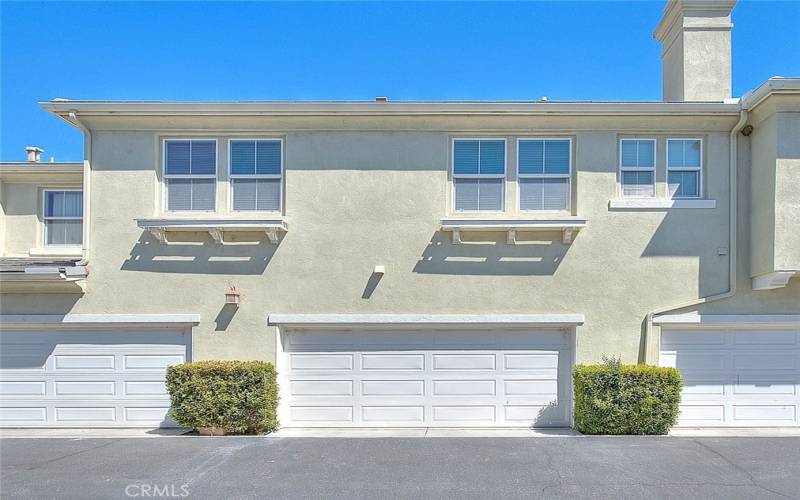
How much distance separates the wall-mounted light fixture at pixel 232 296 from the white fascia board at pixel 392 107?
10.0 ft

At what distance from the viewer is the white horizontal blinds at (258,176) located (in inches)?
407

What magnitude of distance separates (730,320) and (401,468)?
6294 millimetres

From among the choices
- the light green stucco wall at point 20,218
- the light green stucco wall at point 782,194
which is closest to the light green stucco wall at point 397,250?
the light green stucco wall at point 782,194

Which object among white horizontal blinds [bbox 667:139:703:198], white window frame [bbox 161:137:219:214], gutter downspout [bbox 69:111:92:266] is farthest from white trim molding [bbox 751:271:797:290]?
gutter downspout [bbox 69:111:92:266]

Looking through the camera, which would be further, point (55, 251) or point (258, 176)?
point (55, 251)

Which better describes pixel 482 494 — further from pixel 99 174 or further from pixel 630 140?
pixel 99 174

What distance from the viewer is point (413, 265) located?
10.1m

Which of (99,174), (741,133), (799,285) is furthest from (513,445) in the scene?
(99,174)

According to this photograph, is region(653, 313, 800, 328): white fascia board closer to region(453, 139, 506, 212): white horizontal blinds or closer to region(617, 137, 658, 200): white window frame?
region(617, 137, 658, 200): white window frame

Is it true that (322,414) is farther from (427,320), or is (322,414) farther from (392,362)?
(427,320)

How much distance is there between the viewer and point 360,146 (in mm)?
10273

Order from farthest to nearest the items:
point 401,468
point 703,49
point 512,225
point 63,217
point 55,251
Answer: point 63,217 < point 55,251 < point 703,49 < point 512,225 < point 401,468

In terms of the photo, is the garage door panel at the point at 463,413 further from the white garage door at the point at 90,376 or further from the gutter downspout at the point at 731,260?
the white garage door at the point at 90,376

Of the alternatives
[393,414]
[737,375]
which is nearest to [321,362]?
[393,414]
